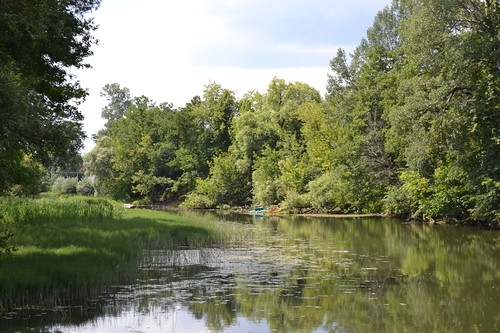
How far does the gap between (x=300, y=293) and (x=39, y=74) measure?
1037 centimetres

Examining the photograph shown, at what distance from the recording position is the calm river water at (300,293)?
38.0 feet

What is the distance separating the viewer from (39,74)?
646 inches

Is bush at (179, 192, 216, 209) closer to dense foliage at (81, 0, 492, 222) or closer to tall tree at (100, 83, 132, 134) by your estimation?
dense foliage at (81, 0, 492, 222)

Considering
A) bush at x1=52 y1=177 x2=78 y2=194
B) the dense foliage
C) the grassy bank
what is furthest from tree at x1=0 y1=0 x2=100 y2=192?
bush at x1=52 y1=177 x2=78 y2=194

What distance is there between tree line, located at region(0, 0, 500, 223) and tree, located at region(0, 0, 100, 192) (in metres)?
0.04

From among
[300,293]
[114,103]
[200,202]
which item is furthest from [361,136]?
[114,103]

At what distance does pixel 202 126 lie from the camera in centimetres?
8231

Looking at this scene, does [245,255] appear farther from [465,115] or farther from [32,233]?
[465,115]

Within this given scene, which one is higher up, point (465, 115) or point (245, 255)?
point (465, 115)

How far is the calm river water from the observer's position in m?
11.6

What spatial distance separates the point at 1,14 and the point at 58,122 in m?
3.03

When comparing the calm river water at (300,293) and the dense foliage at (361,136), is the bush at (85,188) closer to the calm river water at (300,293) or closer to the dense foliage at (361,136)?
the dense foliage at (361,136)

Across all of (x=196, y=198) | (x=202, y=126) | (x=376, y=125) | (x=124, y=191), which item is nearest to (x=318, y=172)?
(x=376, y=125)

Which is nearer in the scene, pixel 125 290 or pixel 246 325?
pixel 246 325
